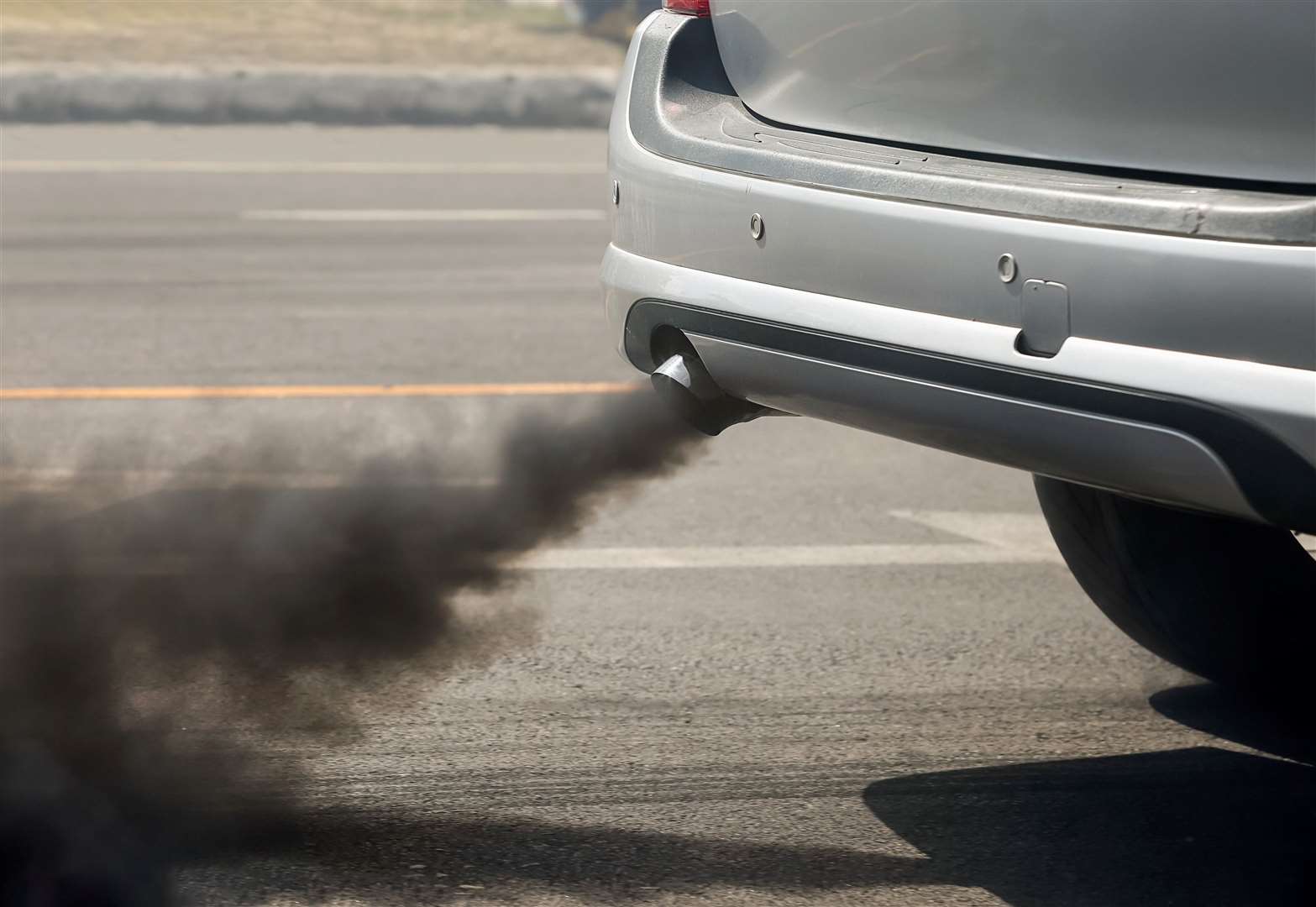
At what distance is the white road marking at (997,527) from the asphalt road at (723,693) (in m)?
0.02

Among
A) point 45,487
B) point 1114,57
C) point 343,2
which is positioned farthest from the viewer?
point 343,2

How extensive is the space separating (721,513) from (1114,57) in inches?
109

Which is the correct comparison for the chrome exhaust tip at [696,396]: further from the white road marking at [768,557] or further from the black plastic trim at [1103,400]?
the white road marking at [768,557]

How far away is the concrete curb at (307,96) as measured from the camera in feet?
48.5

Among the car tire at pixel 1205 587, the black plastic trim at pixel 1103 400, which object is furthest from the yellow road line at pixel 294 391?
the black plastic trim at pixel 1103 400

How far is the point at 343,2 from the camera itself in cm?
1966

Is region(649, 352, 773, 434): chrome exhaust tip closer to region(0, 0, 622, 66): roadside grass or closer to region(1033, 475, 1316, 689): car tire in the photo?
region(1033, 475, 1316, 689): car tire

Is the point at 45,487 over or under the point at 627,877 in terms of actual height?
under

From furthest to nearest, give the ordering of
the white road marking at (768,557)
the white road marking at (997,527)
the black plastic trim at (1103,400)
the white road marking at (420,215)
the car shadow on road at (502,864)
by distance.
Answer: the white road marking at (420,215) → the white road marking at (997,527) → the white road marking at (768,557) → the car shadow on road at (502,864) → the black plastic trim at (1103,400)

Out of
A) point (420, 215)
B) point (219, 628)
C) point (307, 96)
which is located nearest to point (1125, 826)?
point (219, 628)

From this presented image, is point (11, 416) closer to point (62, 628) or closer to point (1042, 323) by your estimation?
point (62, 628)

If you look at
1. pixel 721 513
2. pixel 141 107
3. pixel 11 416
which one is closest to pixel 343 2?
pixel 141 107

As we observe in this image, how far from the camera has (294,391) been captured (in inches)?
253

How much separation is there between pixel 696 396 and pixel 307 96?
43.2 ft
